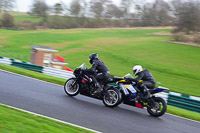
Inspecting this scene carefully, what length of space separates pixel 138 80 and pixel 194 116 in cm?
281

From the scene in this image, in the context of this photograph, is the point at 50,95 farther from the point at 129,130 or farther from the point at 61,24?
the point at 61,24

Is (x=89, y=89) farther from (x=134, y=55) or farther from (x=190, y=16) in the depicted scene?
(x=190, y=16)

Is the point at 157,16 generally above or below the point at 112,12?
below

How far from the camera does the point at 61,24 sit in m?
67.6

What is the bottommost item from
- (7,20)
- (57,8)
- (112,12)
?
(7,20)

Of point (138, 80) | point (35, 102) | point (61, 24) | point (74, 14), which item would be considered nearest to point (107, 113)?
point (138, 80)

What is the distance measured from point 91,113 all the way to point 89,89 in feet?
5.98

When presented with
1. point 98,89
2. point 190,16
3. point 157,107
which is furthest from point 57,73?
point 190,16

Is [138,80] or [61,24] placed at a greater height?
[61,24]

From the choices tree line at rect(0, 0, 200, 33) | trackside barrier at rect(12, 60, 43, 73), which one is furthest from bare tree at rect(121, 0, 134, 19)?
trackside barrier at rect(12, 60, 43, 73)

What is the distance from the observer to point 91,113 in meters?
8.48

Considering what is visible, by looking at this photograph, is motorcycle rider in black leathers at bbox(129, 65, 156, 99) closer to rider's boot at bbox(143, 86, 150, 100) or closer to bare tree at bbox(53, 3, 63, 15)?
rider's boot at bbox(143, 86, 150, 100)

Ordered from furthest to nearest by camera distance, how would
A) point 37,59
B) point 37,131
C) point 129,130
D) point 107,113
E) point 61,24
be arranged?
point 61,24 → point 37,59 → point 107,113 → point 129,130 → point 37,131

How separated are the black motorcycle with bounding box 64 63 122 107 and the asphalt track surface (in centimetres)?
27
